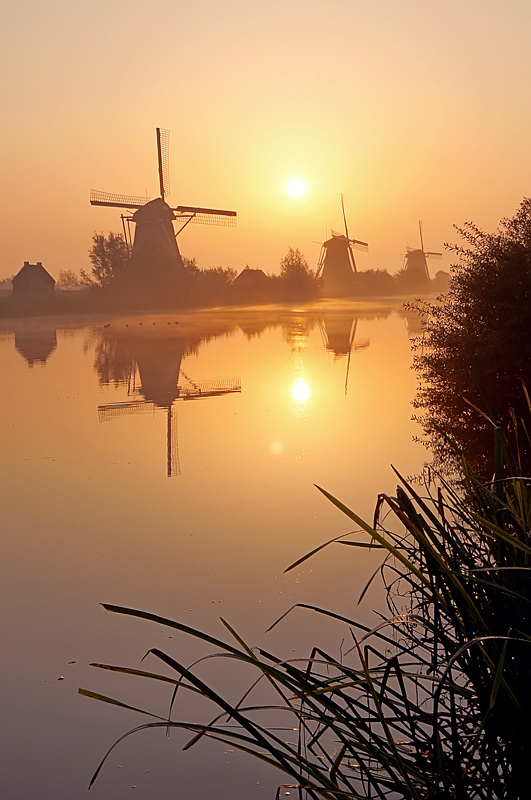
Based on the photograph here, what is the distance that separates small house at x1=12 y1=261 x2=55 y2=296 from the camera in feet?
188

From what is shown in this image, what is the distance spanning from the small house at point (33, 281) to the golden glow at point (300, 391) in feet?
139

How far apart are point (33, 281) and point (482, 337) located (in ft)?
174

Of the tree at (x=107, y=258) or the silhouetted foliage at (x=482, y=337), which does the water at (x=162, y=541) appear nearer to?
the silhouetted foliage at (x=482, y=337)

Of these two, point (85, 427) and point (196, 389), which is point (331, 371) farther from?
point (85, 427)

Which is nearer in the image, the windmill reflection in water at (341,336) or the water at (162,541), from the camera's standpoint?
the water at (162,541)

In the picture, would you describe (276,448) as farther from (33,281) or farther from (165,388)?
(33,281)

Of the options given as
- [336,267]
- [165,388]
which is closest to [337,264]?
[336,267]

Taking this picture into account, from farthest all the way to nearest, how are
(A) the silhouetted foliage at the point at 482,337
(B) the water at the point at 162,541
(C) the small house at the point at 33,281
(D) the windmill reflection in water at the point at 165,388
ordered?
(C) the small house at the point at 33,281 → (D) the windmill reflection in water at the point at 165,388 → (A) the silhouetted foliage at the point at 482,337 → (B) the water at the point at 162,541

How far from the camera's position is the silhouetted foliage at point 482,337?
9.30 m

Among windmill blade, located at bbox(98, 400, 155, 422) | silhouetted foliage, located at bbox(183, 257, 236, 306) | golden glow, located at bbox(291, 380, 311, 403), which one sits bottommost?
windmill blade, located at bbox(98, 400, 155, 422)

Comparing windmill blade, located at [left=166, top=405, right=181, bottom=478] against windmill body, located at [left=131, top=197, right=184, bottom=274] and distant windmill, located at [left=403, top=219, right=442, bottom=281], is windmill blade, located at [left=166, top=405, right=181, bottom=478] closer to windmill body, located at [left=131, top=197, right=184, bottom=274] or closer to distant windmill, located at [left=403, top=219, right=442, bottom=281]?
windmill body, located at [left=131, top=197, right=184, bottom=274]

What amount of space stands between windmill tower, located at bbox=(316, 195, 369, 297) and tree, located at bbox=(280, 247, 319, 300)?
5400 millimetres

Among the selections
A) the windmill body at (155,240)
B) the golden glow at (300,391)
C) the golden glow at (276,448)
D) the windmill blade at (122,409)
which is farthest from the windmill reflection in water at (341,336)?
the windmill body at (155,240)

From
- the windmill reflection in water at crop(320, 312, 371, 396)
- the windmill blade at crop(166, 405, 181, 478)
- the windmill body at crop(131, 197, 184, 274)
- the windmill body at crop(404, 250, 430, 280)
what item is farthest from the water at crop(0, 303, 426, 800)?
the windmill body at crop(404, 250, 430, 280)
